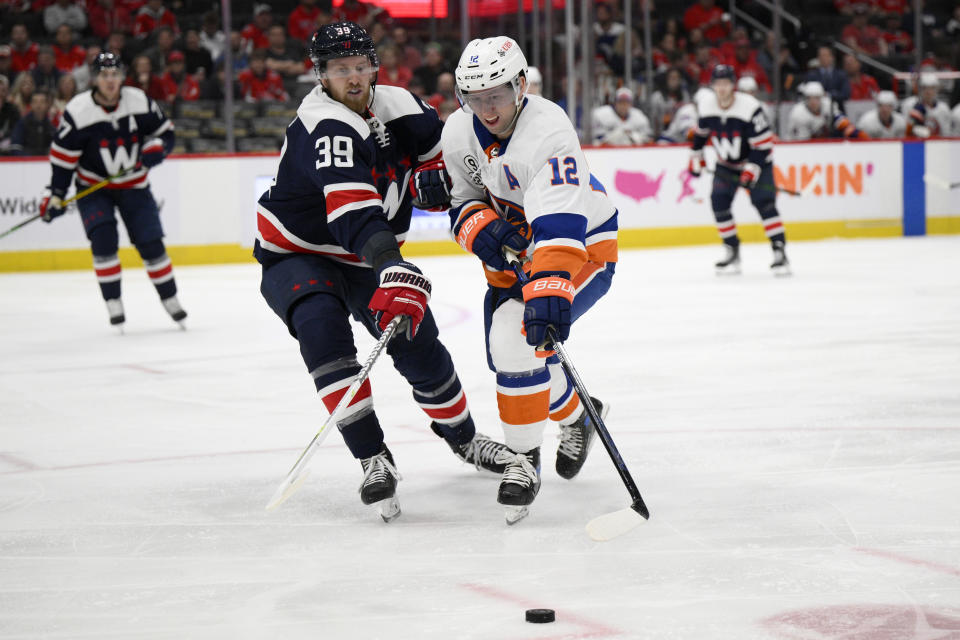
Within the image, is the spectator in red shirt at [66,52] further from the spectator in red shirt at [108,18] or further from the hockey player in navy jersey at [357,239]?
the hockey player in navy jersey at [357,239]

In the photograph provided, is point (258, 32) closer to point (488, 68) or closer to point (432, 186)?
point (432, 186)

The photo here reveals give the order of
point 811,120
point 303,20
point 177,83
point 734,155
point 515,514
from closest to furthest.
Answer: point 515,514, point 734,155, point 177,83, point 811,120, point 303,20

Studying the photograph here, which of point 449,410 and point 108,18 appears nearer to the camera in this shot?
point 449,410

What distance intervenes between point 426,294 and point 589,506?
24.8 inches

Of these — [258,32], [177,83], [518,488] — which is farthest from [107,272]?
[258,32]

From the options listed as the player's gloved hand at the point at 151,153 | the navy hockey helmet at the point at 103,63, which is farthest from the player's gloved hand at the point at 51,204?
the navy hockey helmet at the point at 103,63

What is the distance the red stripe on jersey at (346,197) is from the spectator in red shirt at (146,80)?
818 cm

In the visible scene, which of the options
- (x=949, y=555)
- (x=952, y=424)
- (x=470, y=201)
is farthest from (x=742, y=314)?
(x=949, y=555)

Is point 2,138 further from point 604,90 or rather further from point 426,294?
point 426,294

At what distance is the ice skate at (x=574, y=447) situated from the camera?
3.26 metres

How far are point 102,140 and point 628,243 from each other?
5.67 metres

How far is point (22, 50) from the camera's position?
428 inches

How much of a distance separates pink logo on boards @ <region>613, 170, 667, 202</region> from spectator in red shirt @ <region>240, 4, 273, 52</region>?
11.1 feet

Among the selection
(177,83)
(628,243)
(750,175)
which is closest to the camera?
(750,175)
